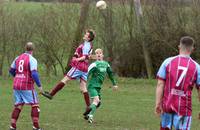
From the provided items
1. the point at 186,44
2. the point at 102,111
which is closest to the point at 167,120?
the point at 186,44

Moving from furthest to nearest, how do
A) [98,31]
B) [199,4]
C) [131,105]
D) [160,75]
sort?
[98,31] < [199,4] < [131,105] < [160,75]

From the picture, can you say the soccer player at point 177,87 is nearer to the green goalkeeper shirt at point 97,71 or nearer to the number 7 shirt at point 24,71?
the number 7 shirt at point 24,71

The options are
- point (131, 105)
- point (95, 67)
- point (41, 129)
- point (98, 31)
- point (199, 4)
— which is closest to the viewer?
point (41, 129)

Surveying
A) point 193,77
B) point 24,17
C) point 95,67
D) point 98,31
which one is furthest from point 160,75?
point 24,17

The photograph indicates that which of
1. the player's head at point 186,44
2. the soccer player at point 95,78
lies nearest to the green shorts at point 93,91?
the soccer player at point 95,78

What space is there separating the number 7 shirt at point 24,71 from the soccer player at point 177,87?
12.4 ft

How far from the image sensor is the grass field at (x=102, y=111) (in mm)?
13032

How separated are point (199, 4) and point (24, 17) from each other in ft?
30.5

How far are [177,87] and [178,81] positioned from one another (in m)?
0.09

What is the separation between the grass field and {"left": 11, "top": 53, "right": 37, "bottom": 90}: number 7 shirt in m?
1.03

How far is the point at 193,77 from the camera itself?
28.1 feet

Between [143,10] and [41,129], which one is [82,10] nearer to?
[143,10]

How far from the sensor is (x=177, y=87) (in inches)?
336

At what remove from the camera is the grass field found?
13032 mm
